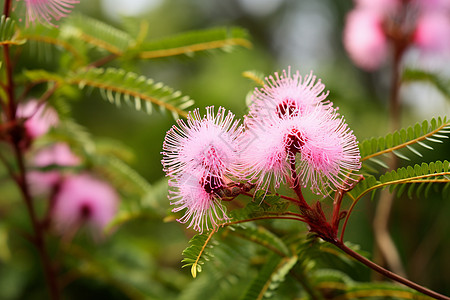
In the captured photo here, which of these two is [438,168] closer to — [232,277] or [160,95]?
[160,95]

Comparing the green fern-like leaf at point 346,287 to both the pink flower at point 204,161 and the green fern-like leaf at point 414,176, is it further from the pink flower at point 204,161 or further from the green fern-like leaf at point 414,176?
the pink flower at point 204,161

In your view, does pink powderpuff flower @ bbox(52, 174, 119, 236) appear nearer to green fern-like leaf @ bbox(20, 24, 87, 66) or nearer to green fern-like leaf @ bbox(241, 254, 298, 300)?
green fern-like leaf @ bbox(20, 24, 87, 66)

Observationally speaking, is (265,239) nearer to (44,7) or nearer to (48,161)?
(44,7)

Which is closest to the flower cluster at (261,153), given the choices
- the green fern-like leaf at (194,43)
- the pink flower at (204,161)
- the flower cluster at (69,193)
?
the pink flower at (204,161)

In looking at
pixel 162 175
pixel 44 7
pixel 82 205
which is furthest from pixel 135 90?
pixel 162 175

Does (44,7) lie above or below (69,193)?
above

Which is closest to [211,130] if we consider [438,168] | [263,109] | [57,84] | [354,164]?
[263,109]

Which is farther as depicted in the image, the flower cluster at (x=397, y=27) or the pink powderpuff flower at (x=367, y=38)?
the pink powderpuff flower at (x=367, y=38)
